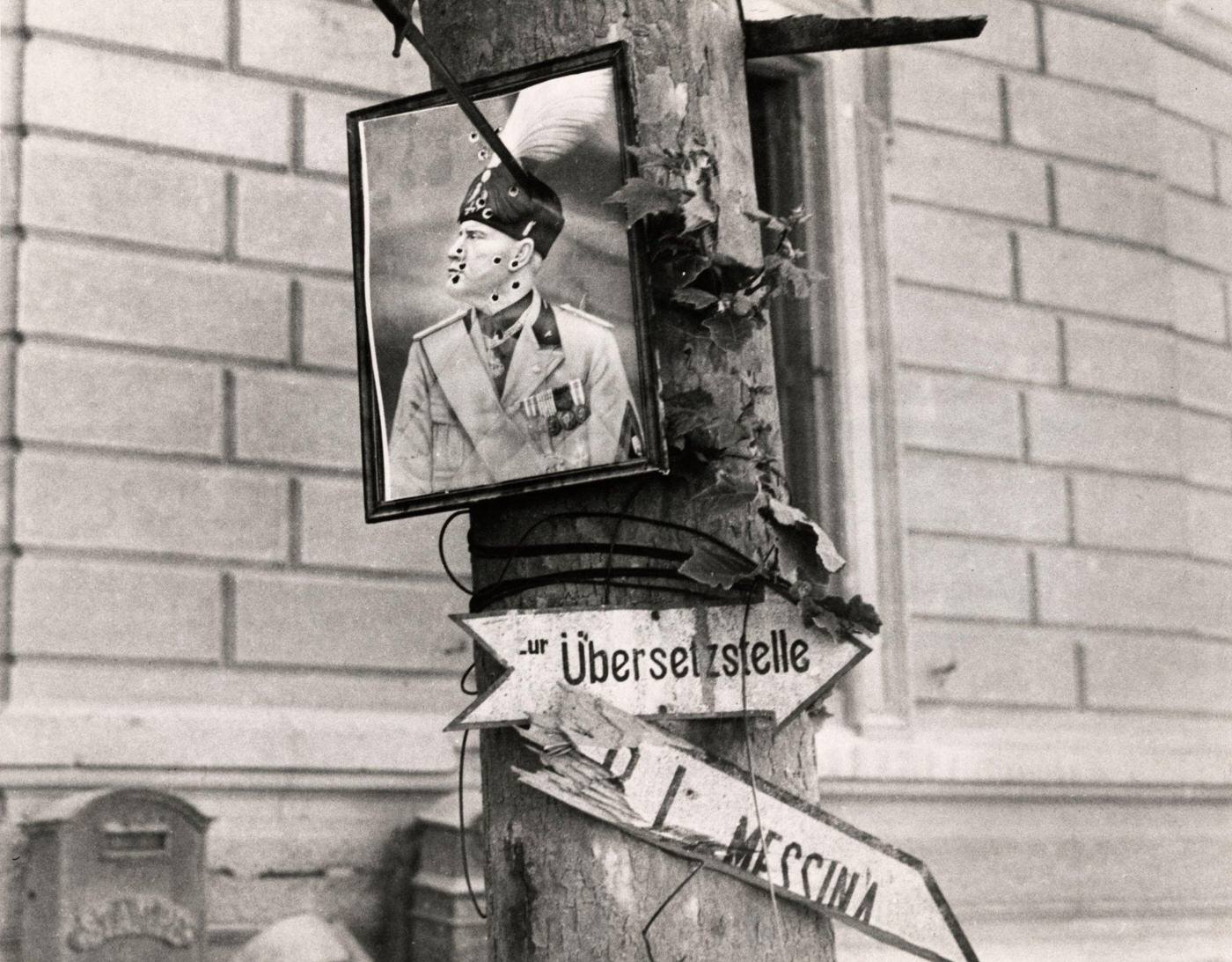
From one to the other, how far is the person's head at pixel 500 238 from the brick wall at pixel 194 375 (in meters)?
4.58

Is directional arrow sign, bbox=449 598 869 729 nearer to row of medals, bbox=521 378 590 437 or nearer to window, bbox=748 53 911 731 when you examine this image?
row of medals, bbox=521 378 590 437

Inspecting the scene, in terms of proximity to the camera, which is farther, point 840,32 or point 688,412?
point 840,32

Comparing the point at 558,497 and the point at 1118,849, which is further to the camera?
the point at 1118,849

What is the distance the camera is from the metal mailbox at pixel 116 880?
245 inches

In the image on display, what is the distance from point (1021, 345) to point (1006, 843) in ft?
8.32

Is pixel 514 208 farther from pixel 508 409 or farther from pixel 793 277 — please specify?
pixel 793 277

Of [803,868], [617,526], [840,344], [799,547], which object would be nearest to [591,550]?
[617,526]

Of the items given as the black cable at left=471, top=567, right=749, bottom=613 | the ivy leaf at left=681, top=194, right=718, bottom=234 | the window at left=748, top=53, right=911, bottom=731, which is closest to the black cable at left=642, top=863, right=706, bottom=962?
the black cable at left=471, top=567, right=749, bottom=613

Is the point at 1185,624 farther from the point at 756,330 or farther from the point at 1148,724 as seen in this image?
the point at 756,330

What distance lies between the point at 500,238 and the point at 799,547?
1.91ft

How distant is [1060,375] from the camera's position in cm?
1009

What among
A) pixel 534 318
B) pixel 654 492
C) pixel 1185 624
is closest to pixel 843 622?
pixel 654 492

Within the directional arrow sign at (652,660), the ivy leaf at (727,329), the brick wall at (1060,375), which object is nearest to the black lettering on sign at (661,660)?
the directional arrow sign at (652,660)

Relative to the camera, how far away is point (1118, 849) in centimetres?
984
